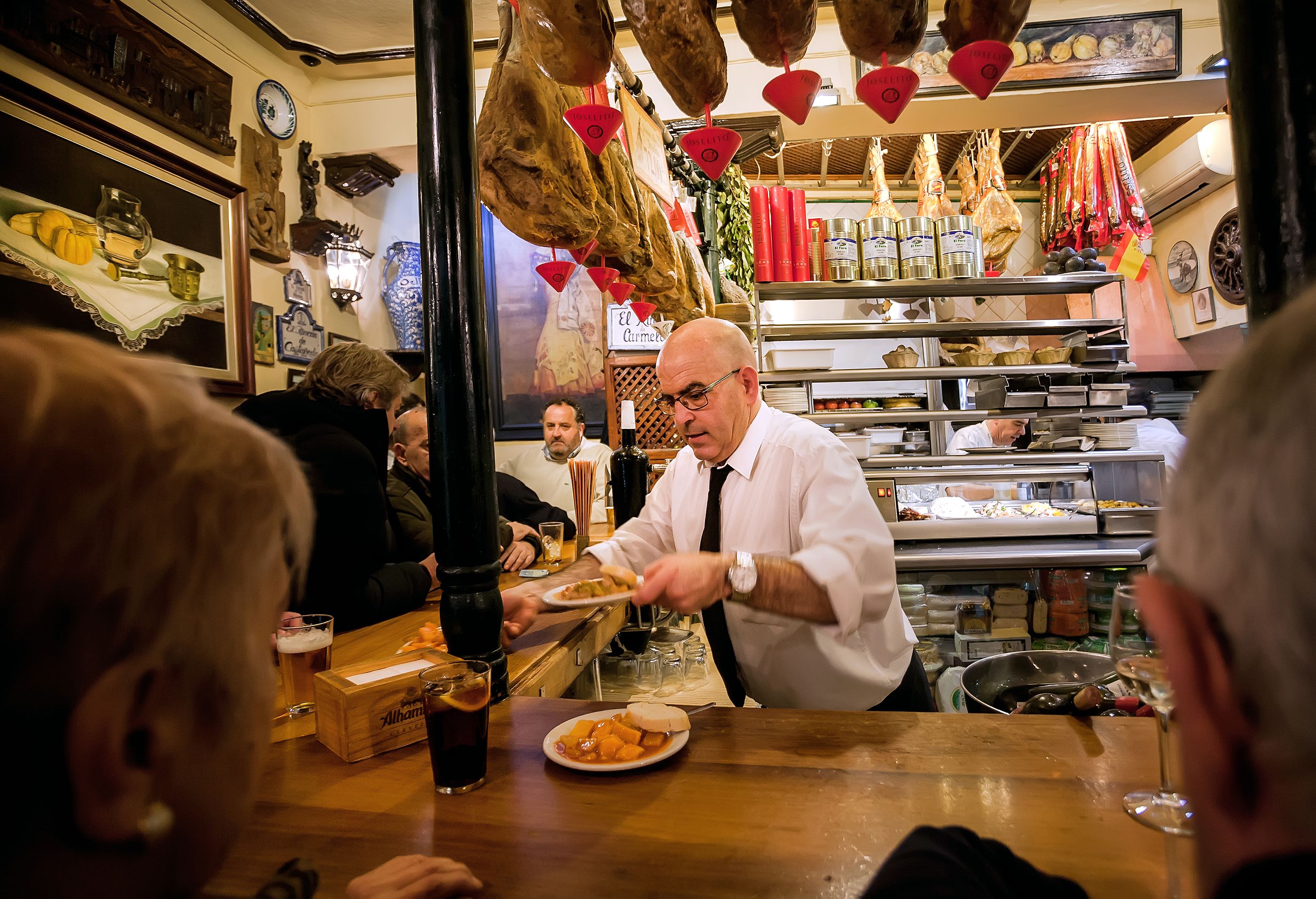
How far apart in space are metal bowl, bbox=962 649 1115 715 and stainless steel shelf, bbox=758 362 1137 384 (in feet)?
6.15

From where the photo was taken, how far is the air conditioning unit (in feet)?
18.9

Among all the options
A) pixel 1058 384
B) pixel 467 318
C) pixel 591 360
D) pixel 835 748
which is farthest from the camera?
pixel 591 360

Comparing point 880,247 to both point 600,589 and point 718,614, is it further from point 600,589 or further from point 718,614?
point 600,589

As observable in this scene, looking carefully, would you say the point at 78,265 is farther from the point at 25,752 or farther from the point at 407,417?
the point at 25,752

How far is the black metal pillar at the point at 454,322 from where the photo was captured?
1302mm

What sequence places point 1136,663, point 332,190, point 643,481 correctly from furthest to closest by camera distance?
point 332,190 → point 643,481 → point 1136,663

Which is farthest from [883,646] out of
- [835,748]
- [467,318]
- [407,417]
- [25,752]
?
[407,417]

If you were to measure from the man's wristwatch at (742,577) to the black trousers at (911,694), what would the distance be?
2.50ft

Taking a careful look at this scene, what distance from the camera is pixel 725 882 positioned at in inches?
29.9

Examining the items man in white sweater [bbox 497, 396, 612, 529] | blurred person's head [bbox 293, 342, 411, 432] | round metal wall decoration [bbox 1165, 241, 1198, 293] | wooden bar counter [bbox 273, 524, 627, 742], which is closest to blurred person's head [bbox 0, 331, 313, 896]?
wooden bar counter [bbox 273, 524, 627, 742]

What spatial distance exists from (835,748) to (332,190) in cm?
539

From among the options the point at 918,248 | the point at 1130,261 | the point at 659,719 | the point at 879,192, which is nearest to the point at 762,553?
the point at 659,719

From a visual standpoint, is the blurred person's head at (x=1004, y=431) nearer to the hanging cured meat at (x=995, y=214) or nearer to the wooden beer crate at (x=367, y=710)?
the hanging cured meat at (x=995, y=214)

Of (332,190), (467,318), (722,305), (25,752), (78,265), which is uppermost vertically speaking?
(332,190)
